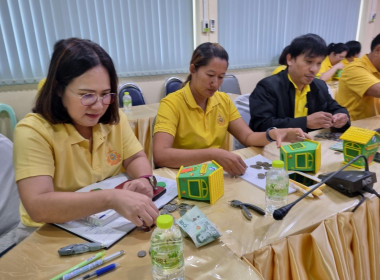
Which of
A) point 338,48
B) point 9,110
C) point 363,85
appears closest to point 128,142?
point 363,85

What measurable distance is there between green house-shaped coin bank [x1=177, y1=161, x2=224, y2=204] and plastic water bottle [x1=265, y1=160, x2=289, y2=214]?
17cm

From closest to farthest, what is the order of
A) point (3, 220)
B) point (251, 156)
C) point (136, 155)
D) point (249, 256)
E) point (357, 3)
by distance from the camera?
point (249, 256), point (3, 220), point (136, 155), point (251, 156), point (357, 3)

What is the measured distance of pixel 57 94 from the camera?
3.21ft

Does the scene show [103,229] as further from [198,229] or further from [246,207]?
[246,207]

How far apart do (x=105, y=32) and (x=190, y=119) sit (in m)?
2.40

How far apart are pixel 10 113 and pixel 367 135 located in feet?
10.4

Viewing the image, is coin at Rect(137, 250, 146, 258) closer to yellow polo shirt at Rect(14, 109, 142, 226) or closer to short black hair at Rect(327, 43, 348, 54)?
yellow polo shirt at Rect(14, 109, 142, 226)

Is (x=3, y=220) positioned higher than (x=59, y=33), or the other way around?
(x=59, y=33)

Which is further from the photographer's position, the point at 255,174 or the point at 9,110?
the point at 9,110

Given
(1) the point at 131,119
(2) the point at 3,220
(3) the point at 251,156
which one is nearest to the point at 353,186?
(3) the point at 251,156

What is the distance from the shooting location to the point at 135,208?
77 cm

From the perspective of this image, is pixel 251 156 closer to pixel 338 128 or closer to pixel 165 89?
pixel 338 128

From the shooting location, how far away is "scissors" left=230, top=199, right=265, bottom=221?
32.9 inches

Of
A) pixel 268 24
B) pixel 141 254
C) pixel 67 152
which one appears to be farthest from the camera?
pixel 268 24
